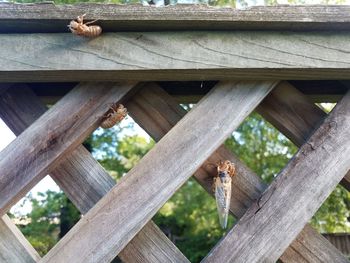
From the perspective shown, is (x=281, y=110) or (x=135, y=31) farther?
(x=281, y=110)

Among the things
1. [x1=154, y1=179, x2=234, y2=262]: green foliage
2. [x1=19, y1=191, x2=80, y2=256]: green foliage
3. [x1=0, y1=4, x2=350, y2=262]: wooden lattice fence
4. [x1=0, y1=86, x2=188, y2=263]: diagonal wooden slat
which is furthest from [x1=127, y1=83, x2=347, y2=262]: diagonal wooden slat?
[x1=154, y1=179, x2=234, y2=262]: green foliage

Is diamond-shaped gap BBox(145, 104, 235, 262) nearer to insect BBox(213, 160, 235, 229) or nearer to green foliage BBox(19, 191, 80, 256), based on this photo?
green foliage BBox(19, 191, 80, 256)

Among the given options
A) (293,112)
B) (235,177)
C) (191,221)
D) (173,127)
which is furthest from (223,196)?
(191,221)

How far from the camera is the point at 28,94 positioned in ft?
5.14

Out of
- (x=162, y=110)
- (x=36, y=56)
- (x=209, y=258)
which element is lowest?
(x=209, y=258)

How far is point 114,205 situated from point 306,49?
2.50 feet

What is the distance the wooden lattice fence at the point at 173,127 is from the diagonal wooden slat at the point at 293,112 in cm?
8

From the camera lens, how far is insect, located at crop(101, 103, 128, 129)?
1.46 metres

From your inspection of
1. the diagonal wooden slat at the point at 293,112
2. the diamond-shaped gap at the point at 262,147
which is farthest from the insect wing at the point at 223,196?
the diamond-shaped gap at the point at 262,147

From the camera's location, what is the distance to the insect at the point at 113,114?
4.80 ft

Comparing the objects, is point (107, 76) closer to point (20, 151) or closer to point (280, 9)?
point (20, 151)

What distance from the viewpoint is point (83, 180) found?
1.51 m

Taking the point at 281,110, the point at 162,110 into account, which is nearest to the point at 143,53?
the point at 162,110

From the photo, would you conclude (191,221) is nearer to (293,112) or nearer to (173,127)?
(293,112)
